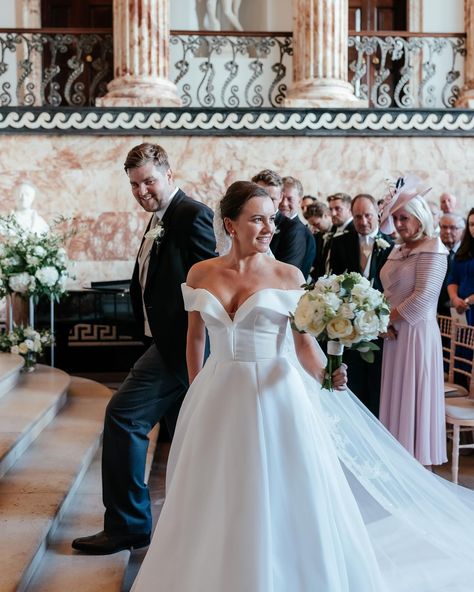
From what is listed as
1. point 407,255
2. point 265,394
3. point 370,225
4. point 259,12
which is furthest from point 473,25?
point 265,394

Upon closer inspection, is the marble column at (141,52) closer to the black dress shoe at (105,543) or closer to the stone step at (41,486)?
the stone step at (41,486)

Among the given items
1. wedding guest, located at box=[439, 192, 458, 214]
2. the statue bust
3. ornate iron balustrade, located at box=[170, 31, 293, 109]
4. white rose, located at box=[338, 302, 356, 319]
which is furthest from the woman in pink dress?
ornate iron balustrade, located at box=[170, 31, 293, 109]

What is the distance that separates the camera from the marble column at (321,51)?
11055 millimetres

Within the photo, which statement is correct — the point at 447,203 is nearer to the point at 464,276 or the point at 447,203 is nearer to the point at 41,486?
the point at 464,276

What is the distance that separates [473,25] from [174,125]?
4696 mm

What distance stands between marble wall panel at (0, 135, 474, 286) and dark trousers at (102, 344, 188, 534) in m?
6.55

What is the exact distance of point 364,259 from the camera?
21.3 ft

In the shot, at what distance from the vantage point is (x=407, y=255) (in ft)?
17.4

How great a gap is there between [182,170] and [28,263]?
12.5 feet

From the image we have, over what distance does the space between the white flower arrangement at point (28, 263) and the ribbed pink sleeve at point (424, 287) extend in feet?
10.5

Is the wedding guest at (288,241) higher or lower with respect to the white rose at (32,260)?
higher

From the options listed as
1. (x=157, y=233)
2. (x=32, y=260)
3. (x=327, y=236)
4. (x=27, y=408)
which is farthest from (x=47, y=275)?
(x=157, y=233)

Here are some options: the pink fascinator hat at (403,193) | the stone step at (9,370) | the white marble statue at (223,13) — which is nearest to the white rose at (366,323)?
the pink fascinator hat at (403,193)

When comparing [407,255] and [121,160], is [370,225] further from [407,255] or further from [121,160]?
[121,160]
